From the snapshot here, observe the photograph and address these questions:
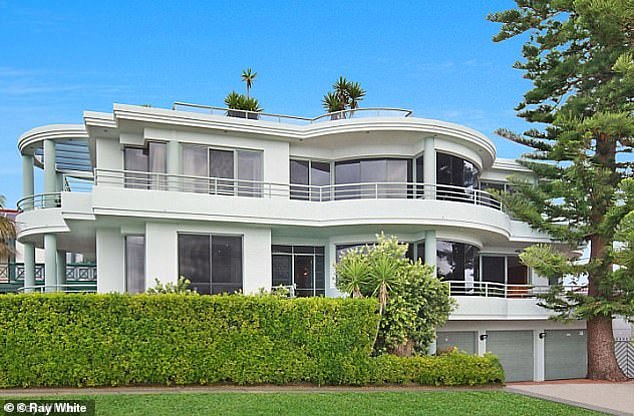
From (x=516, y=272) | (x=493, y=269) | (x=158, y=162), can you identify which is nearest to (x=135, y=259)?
(x=158, y=162)

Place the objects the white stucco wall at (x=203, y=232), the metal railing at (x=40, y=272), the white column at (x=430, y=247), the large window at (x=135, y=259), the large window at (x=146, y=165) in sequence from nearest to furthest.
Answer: the white stucco wall at (x=203, y=232), the large window at (x=135, y=259), the large window at (x=146, y=165), the white column at (x=430, y=247), the metal railing at (x=40, y=272)

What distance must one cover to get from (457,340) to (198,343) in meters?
10.1

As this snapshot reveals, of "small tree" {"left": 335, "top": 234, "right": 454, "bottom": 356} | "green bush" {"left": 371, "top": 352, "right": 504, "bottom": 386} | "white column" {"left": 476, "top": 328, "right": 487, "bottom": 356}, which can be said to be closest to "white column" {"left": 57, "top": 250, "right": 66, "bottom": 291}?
"small tree" {"left": 335, "top": 234, "right": 454, "bottom": 356}

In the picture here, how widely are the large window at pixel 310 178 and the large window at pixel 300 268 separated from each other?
5.93 feet

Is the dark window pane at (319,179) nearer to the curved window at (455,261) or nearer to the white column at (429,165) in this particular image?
the white column at (429,165)

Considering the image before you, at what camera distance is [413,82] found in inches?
727

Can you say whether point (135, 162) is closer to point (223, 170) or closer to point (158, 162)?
point (158, 162)

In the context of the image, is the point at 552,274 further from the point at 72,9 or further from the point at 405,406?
the point at 72,9

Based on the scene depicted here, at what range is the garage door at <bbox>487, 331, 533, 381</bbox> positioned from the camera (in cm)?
2028

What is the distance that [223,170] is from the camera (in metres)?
18.7

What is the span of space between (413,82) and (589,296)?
871 cm

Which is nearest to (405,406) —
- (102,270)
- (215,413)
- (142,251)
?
(215,413)

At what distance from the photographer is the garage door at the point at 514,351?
2028 centimetres

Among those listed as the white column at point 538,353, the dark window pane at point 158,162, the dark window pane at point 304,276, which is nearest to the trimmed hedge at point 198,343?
the dark window pane at point 304,276
